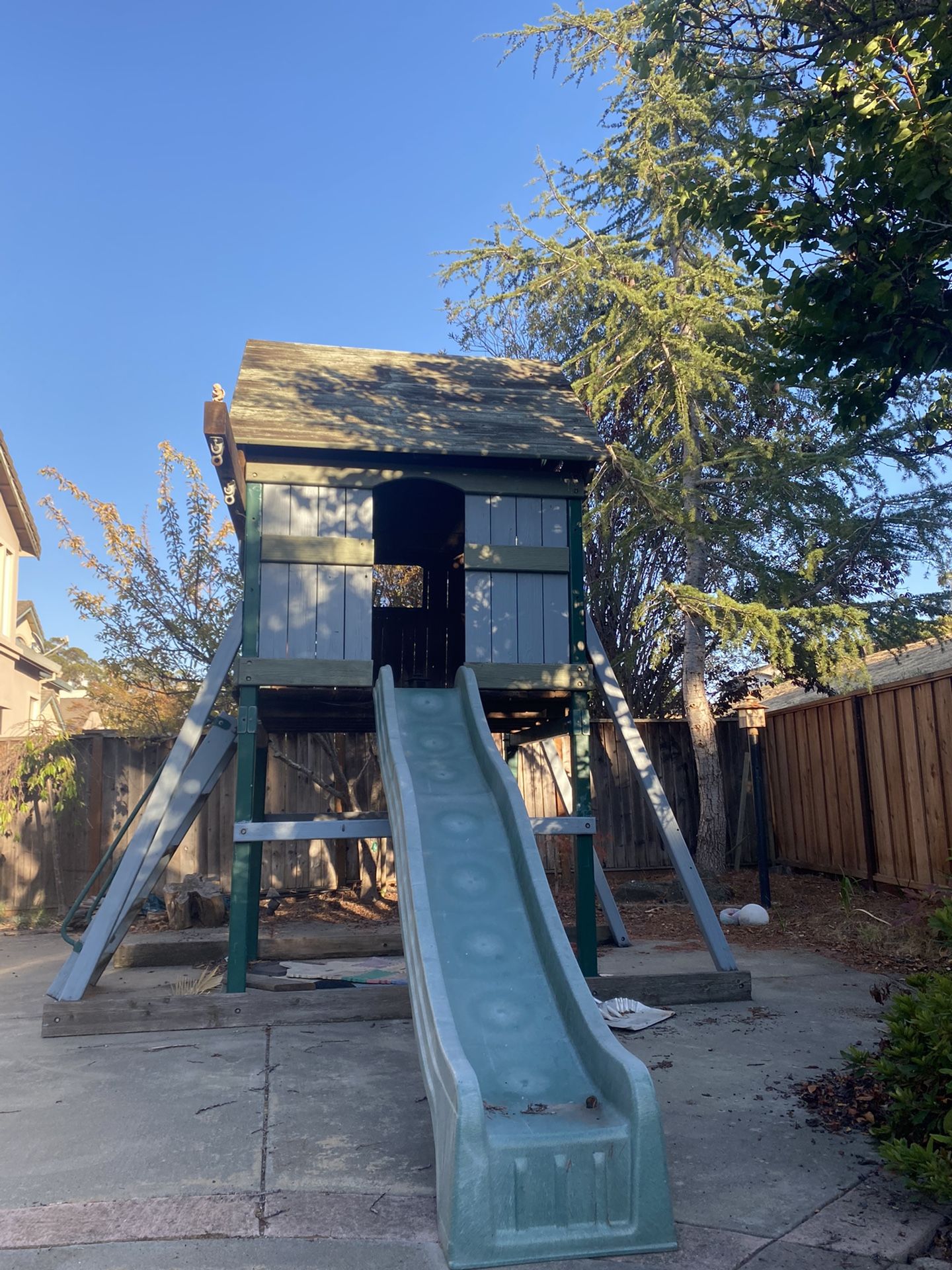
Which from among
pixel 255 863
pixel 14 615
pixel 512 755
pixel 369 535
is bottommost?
pixel 255 863

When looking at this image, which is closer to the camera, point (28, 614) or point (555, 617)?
point (555, 617)

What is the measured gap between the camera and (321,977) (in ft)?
23.5

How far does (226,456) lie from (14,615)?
520 inches

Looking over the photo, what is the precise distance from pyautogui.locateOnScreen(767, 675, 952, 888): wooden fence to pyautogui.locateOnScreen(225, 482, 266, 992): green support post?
18.7 ft

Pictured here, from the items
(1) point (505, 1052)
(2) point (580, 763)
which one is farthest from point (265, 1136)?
(2) point (580, 763)

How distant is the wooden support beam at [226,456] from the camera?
21.0 feet

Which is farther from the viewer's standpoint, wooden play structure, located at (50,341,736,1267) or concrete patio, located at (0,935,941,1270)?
wooden play structure, located at (50,341,736,1267)

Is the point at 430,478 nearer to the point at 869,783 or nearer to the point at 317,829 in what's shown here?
the point at 317,829

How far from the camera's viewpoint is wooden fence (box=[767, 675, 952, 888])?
924 centimetres

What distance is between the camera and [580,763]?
7297 mm

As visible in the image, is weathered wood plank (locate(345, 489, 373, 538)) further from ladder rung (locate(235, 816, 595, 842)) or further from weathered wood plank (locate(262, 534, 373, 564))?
ladder rung (locate(235, 816, 595, 842))

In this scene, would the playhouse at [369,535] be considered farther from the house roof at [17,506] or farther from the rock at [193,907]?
the house roof at [17,506]

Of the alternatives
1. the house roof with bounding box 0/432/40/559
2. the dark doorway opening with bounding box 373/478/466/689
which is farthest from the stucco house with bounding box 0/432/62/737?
the dark doorway opening with bounding box 373/478/466/689

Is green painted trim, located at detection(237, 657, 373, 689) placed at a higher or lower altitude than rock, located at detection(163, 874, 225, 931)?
higher
